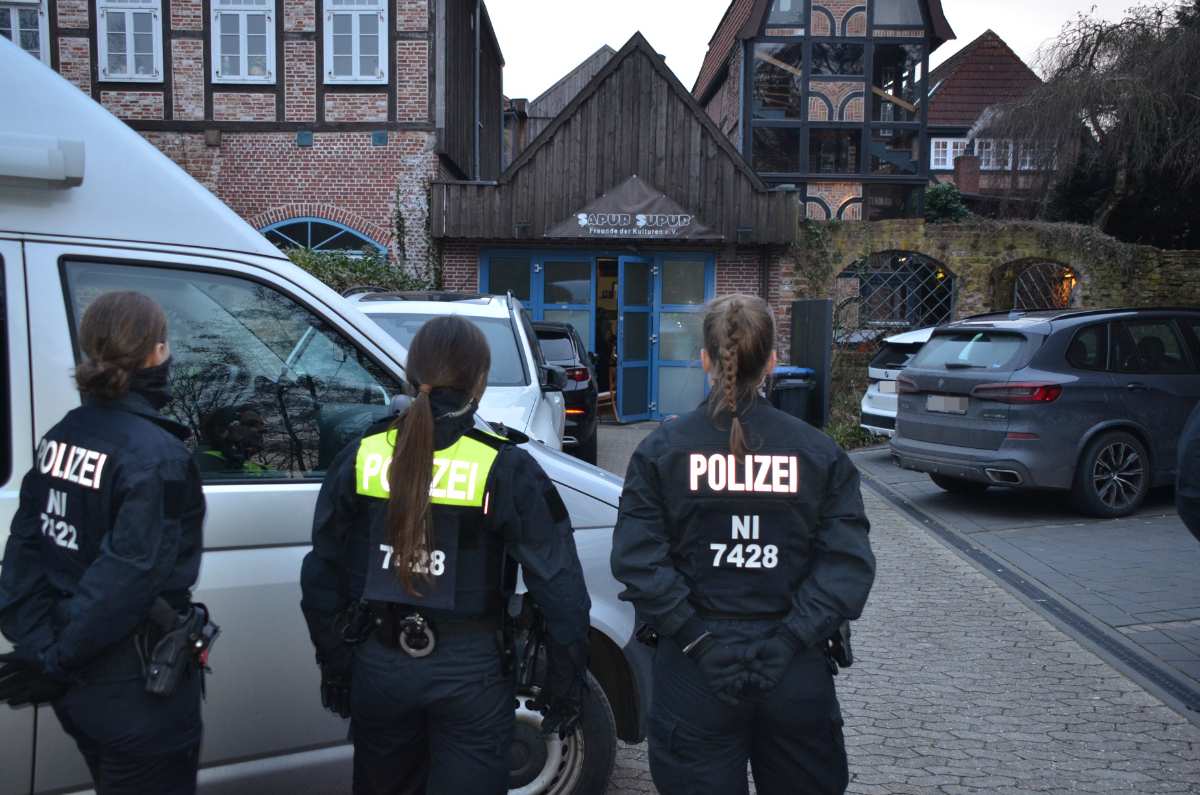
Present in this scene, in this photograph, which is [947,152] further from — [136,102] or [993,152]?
[136,102]

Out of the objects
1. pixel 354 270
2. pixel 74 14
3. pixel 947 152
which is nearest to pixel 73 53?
pixel 74 14

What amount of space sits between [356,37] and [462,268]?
4228mm

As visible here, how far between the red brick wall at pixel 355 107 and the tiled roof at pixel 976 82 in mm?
26228

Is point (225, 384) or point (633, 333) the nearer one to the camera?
point (225, 384)

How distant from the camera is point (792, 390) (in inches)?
539

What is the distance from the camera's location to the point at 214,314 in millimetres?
3268

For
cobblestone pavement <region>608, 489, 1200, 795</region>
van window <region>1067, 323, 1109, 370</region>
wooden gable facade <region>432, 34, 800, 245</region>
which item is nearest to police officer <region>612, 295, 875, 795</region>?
cobblestone pavement <region>608, 489, 1200, 795</region>

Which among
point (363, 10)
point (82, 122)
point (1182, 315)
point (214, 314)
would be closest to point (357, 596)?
point (214, 314)

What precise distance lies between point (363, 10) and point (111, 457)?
1675 cm

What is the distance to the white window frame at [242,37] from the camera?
57.3 feet

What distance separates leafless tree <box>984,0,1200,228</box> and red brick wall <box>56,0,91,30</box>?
17.6 metres

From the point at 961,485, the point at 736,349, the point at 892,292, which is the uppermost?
the point at 892,292

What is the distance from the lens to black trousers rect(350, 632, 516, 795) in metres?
2.62

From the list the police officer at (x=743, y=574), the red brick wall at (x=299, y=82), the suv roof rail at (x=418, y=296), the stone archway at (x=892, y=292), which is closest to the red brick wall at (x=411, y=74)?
the red brick wall at (x=299, y=82)
